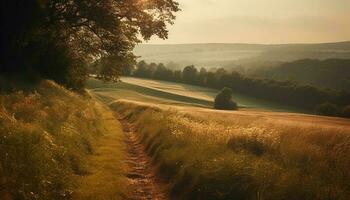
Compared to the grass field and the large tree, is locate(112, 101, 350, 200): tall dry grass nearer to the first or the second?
the grass field

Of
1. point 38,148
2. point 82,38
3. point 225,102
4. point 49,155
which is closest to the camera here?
point 38,148

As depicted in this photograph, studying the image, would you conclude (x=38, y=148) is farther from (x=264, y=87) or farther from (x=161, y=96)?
(x=264, y=87)

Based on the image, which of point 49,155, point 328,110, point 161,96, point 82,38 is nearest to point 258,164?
point 49,155

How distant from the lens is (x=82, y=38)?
117 ft

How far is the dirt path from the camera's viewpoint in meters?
15.4

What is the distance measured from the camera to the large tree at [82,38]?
27.0 meters

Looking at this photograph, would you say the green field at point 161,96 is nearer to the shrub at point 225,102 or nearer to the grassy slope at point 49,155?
the shrub at point 225,102

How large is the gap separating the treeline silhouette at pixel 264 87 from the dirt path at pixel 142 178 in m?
78.3

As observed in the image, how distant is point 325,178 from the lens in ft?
42.4

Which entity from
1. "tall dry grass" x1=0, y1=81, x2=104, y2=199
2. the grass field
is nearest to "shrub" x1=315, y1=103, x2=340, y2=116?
the grass field

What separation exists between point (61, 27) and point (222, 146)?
19.1 metres

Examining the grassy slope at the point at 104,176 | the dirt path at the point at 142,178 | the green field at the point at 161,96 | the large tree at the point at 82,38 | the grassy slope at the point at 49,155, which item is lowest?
the green field at the point at 161,96

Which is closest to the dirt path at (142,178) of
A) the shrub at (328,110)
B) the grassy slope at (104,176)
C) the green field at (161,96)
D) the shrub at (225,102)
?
the grassy slope at (104,176)

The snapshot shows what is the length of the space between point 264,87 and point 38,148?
115271 mm
